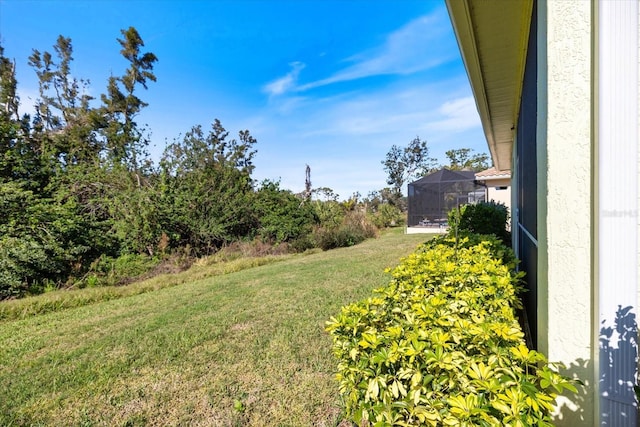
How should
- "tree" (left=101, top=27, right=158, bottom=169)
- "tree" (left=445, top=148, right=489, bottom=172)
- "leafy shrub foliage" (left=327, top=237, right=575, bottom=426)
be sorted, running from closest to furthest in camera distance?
"leafy shrub foliage" (left=327, top=237, right=575, bottom=426), "tree" (left=101, top=27, right=158, bottom=169), "tree" (left=445, top=148, right=489, bottom=172)

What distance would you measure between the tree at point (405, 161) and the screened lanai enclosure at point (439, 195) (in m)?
17.9

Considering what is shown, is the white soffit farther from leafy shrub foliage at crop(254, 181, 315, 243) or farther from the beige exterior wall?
leafy shrub foliage at crop(254, 181, 315, 243)

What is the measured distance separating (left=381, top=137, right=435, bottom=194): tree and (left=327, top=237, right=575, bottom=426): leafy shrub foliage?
3562cm

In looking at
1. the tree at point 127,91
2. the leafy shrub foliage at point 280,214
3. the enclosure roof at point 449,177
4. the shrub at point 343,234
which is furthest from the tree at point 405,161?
the tree at point 127,91

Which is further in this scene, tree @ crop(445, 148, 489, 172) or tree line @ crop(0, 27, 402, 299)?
tree @ crop(445, 148, 489, 172)

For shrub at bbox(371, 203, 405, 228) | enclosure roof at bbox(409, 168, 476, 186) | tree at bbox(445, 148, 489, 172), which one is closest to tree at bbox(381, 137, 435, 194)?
tree at bbox(445, 148, 489, 172)

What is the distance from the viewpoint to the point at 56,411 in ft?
8.08

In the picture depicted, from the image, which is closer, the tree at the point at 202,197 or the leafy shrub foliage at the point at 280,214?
the tree at the point at 202,197

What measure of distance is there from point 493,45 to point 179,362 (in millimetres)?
4710

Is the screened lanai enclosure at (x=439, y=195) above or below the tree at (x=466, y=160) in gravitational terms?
below

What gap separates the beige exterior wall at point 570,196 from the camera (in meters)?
1.19

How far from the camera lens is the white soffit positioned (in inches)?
86.9

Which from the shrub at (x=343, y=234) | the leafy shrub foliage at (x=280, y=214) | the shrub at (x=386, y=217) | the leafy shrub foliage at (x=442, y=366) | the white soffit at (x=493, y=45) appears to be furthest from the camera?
the shrub at (x=386, y=217)

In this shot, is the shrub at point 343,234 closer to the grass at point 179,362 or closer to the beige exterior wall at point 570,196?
the grass at point 179,362
